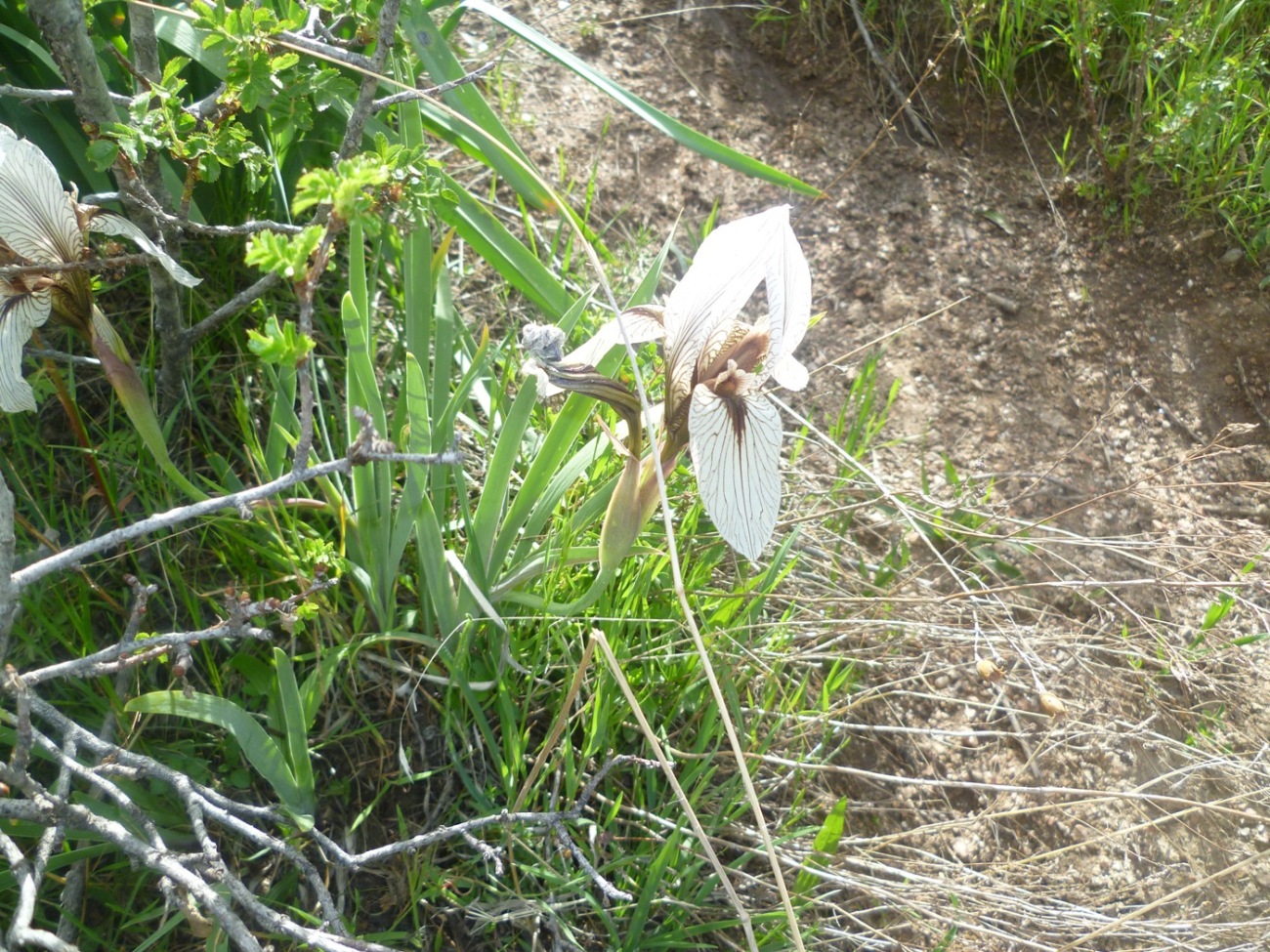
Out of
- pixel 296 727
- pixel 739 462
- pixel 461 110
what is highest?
pixel 461 110

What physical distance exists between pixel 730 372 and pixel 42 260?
30.8 inches

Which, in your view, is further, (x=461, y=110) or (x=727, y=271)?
(x=461, y=110)

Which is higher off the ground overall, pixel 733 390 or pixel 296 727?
pixel 733 390

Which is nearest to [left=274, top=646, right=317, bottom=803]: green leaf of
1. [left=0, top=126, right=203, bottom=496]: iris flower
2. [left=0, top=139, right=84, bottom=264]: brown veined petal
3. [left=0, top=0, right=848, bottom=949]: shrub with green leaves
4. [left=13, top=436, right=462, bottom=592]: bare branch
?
[left=0, top=0, right=848, bottom=949]: shrub with green leaves

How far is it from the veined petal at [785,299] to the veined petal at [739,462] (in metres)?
0.06

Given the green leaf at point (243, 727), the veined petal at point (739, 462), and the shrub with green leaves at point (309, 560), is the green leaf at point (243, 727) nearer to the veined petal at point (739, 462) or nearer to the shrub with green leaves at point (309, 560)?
the shrub with green leaves at point (309, 560)

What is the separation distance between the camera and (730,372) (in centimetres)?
104

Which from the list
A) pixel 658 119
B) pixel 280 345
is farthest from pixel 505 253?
pixel 280 345

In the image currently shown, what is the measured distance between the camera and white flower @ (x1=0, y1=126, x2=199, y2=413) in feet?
3.22

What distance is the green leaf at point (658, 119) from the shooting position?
1514mm

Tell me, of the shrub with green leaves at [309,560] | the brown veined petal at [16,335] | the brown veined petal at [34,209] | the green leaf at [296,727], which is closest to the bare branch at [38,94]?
the shrub with green leaves at [309,560]

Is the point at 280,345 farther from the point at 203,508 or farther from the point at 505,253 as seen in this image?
the point at 505,253

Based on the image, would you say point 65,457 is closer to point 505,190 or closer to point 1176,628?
point 505,190

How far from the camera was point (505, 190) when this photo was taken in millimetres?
1965
